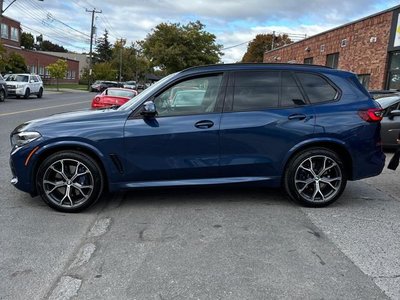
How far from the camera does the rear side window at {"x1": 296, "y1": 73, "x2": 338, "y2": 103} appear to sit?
5.38 meters

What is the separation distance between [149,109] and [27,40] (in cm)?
10741

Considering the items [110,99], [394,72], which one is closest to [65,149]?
[110,99]

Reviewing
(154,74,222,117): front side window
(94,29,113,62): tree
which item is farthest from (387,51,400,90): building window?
(94,29,113,62): tree

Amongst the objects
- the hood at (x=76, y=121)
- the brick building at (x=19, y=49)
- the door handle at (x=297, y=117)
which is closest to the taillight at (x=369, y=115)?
the door handle at (x=297, y=117)

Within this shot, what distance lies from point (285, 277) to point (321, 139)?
229 cm

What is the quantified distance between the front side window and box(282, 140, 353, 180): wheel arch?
1179 millimetres

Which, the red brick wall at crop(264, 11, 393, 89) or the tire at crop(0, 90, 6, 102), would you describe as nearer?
the red brick wall at crop(264, 11, 393, 89)

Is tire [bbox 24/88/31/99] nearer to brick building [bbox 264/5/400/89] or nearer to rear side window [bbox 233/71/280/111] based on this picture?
brick building [bbox 264/5/400/89]

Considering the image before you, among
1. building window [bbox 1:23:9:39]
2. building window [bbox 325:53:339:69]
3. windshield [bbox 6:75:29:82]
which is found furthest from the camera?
building window [bbox 1:23:9:39]

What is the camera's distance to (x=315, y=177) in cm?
534

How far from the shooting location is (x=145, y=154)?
4969 millimetres

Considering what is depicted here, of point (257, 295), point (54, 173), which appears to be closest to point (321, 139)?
point (257, 295)

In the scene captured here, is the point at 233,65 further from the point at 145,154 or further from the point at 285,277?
the point at 285,277

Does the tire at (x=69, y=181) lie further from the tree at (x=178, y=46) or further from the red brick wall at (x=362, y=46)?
the tree at (x=178, y=46)
